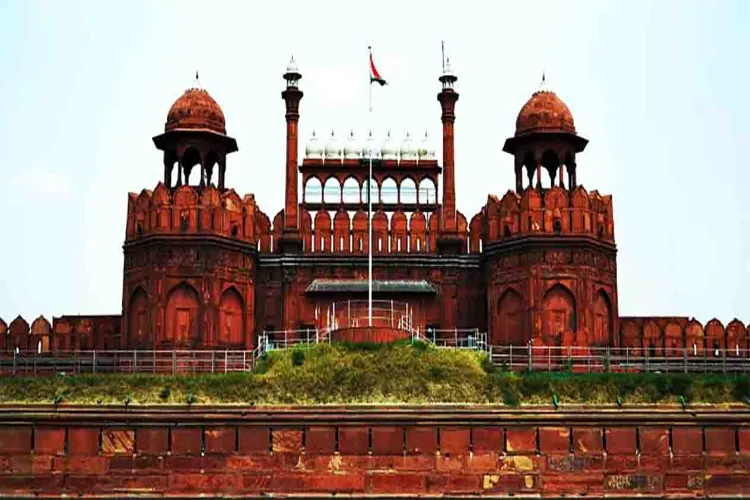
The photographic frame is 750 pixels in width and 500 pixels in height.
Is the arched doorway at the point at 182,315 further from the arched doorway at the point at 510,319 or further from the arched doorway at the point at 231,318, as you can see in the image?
the arched doorway at the point at 510,319

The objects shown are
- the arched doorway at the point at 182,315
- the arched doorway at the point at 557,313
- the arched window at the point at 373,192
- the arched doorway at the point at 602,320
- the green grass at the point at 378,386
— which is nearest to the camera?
the green grass at the point at 378,386

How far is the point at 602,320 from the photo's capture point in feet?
160

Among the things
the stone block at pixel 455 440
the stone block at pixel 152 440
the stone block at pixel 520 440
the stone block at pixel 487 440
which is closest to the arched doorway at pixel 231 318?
the stone block at pixel 152 440

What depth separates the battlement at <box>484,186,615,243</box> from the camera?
48.8 meters

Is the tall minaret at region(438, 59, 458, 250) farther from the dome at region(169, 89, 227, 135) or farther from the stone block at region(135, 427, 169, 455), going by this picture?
the stone block at region(135, 427, 169, 455)

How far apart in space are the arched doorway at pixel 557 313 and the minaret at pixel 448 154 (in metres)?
5.50

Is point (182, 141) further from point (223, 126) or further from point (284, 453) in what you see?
point (284, 453)

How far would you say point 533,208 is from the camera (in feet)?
161

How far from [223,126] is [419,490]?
18729mm

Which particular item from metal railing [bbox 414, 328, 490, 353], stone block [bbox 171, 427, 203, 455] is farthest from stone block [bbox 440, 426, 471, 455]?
metal railing [bbox 414, 328, 490, 353]

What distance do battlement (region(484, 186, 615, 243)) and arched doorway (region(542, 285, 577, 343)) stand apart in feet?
7.50

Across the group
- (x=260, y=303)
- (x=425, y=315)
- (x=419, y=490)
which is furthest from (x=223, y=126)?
(x=419, y=490)

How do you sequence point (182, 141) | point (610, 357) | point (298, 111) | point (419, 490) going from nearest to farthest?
point (419, 490) → point (610, 357) → point (182, 141) → point (298, 111)

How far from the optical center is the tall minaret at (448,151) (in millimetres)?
52625
